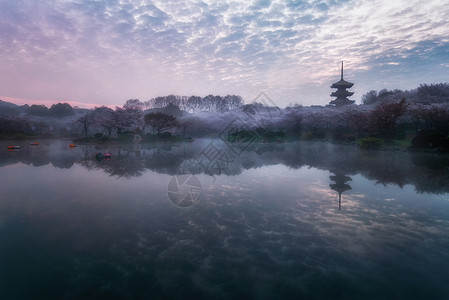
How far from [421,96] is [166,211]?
190ft

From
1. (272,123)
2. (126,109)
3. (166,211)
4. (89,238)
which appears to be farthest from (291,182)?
(272,123)

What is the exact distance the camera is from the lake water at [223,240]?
15.2 ft

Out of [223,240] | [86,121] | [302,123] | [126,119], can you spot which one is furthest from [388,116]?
[86,121]

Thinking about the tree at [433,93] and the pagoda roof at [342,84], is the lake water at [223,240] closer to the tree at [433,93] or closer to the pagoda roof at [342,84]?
the tree at [433,93]

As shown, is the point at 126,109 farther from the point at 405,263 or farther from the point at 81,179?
the point at 405,263

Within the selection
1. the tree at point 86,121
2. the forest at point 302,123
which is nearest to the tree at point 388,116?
the forest at point 302,123

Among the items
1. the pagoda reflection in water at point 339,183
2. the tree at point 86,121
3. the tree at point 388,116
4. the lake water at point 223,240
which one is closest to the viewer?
the lake water at point 223,240

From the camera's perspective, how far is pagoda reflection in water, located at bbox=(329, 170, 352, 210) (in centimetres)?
1147

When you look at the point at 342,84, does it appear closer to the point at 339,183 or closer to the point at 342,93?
the point at 342,93

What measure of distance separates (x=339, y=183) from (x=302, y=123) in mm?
46288

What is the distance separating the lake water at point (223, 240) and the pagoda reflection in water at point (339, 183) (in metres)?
0.09

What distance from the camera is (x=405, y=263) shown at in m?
5.36

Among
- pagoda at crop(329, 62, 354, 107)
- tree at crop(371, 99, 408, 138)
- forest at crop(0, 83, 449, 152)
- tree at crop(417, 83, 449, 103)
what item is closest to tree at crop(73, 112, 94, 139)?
forest at crop(0, 83, 449, 152)

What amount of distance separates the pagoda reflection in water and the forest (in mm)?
18028
